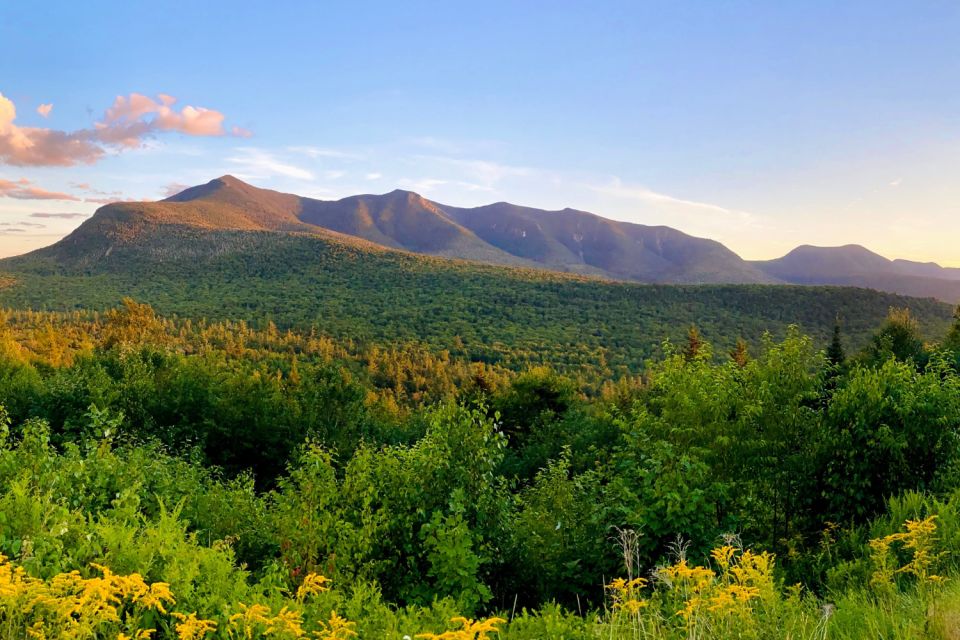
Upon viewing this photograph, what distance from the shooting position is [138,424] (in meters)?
23.0

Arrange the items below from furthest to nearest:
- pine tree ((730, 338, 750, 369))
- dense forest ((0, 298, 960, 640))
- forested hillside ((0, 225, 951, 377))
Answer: forested hillside ((0, 225, 951, 377)) → pine tree ((730, 338, 750, 369)) → dense forest ((0, 298, 960, 640))

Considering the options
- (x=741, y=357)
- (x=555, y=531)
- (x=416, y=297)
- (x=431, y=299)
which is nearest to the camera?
(x=555, y=531)

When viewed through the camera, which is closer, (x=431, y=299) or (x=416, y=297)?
(x=431, y=299)

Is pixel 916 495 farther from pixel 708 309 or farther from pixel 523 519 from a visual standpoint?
pixel 708 309

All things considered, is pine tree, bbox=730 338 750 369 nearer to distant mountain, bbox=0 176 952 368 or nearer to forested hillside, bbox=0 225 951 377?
forested hillside, bbox=0 225 951 377

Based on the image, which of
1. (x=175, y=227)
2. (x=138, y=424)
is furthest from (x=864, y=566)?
(x=175, y=227)

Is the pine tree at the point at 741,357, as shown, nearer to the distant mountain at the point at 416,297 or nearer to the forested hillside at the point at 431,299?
the forested hillside at the point at 431,299

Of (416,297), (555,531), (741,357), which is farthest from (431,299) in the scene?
Answer: (555,531)

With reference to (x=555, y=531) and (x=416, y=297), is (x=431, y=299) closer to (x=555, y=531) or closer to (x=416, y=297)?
(x=416, y=297)

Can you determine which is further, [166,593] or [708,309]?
[708,309]

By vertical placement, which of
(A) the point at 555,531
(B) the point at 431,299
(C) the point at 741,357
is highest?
(C) the point at 741,357

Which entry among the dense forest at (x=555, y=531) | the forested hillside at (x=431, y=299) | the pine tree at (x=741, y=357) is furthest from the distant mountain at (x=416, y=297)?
the dense forest at (x=555, y=531)

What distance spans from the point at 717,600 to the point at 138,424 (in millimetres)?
25480

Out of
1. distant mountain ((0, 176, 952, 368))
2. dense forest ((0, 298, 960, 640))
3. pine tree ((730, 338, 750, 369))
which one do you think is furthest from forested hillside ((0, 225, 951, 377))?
dense forest ((0, 298, 960, 640))
